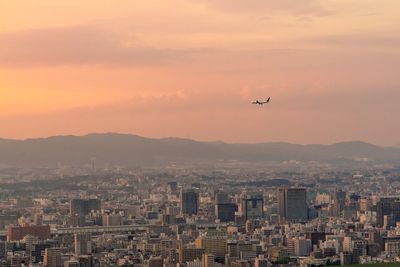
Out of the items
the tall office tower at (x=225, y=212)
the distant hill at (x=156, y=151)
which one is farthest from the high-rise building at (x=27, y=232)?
the distant hill at (x=156, y=151)

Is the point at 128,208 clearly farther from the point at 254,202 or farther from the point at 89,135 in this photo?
the point at 89,135

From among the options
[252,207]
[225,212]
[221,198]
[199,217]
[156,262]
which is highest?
[221,198]

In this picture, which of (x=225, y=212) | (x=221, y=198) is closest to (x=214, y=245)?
(x=225, y=212)

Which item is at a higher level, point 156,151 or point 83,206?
point 156,151

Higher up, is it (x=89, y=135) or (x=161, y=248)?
(x=89, y=135)

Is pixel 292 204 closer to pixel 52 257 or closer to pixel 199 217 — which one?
pixel 199 217

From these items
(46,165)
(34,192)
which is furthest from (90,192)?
(46,165)

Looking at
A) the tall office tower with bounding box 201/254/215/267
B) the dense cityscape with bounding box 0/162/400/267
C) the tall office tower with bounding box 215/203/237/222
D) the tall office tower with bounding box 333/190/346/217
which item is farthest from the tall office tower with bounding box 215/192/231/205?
the tall office tower with bounding box 201/254/215/267
